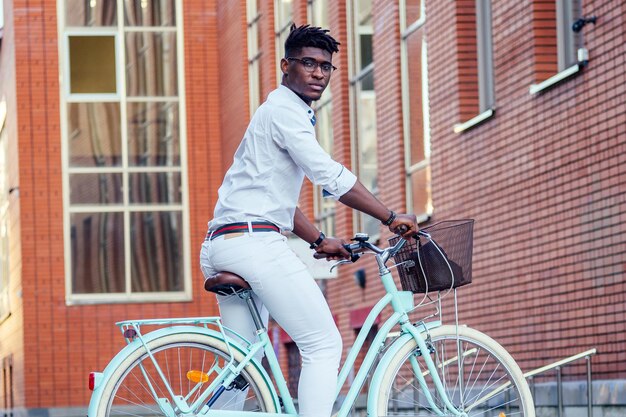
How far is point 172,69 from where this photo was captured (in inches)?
1164

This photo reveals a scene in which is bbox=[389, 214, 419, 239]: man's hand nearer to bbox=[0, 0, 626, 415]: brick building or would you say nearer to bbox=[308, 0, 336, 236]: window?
bbox=[0, 0, 626, 415]: brick building

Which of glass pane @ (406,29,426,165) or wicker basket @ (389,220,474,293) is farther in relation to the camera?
glass pane @ (406,29,426,165)

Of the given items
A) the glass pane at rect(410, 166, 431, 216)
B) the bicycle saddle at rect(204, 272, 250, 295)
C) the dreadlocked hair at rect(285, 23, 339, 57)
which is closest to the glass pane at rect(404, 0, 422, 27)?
the glass pane at rect(410, 166, 431, 216)

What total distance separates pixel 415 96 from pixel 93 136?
40.2 feet

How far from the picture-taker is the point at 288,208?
245 inches

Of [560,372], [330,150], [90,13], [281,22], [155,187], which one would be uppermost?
[90,13]

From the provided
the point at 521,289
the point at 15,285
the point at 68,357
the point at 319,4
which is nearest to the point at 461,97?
the point at 521,289

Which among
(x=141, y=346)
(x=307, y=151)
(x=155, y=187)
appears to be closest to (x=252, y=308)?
(x=141, y=346)

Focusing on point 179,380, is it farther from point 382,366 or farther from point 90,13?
point 90,13

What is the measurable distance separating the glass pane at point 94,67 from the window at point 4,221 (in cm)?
293

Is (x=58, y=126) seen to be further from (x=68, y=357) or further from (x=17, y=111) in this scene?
(x=68, y=357)

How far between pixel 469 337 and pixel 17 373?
2358 centimetres

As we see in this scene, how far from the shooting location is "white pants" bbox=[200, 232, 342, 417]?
20.1 ft

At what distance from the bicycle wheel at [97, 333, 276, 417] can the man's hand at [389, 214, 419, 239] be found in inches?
30.6
